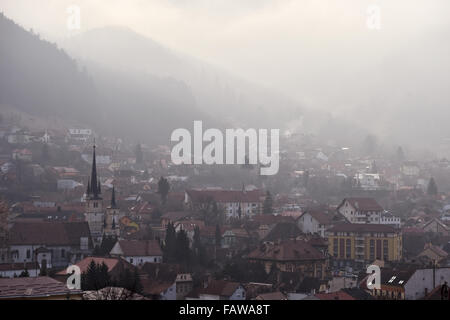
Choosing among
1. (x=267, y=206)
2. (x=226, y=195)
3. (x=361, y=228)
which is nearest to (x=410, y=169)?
(x=226, y=195)

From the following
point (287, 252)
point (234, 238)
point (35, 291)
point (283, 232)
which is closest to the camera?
point (35, 291)

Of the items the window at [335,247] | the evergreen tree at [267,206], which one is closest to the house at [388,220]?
the evergreen tree at [267,206]

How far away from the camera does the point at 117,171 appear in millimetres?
101688

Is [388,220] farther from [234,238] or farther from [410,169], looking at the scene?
[410,169]

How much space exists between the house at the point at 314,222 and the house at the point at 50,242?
60.0 ft

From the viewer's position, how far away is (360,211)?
7331 cm

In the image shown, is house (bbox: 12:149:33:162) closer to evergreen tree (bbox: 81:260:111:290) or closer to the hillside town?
the hillside town

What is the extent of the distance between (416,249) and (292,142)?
4047 inches

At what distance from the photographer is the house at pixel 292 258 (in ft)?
168

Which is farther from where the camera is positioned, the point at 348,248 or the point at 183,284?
the point at 348,248

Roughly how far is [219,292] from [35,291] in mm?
12789

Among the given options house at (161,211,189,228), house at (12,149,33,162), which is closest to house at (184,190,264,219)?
house at (161,211,189,228)

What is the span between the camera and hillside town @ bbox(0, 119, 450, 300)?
137 feet
